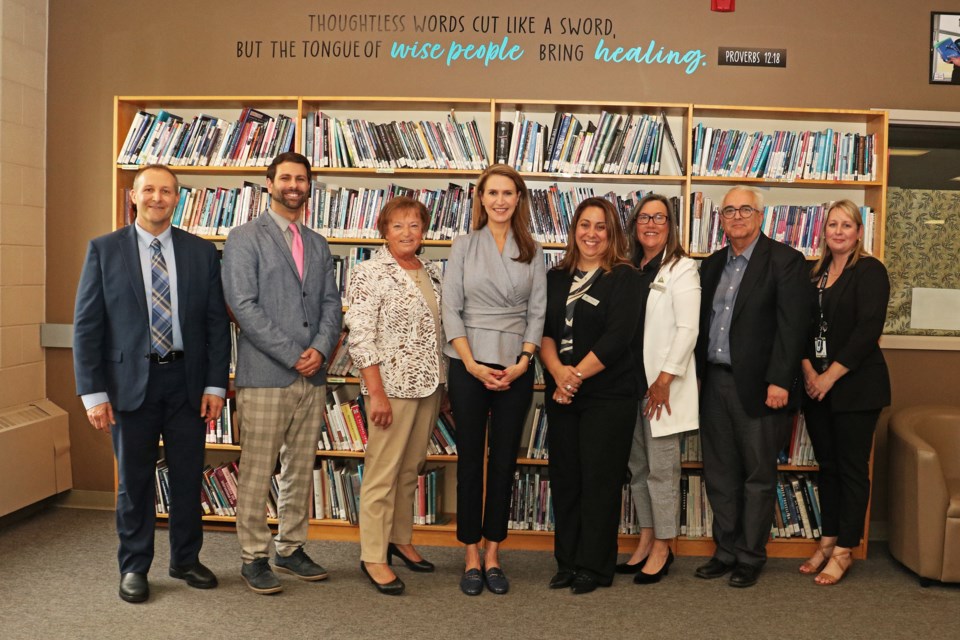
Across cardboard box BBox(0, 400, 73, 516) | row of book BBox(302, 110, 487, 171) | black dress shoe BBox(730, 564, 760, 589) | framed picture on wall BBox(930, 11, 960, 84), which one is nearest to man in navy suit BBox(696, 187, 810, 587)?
black dress shoe BBox(730, 564, 760, 589)

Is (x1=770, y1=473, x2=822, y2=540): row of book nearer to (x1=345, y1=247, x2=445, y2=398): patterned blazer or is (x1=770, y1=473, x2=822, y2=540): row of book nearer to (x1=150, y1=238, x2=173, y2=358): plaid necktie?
(x1=345, y1=247, x2=445, y2=398): patterned blazer

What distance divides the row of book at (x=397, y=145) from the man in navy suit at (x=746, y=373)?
1.33m

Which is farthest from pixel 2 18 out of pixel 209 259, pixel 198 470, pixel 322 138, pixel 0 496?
pixel 198 470

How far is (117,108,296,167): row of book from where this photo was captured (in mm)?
4031

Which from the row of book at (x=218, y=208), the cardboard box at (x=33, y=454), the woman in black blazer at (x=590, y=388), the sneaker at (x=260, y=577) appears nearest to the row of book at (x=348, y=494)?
the sneaker at (x=260, y=577)

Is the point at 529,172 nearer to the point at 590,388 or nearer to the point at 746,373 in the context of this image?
the point at 590,388

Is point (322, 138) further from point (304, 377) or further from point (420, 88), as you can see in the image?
point (304, 377)

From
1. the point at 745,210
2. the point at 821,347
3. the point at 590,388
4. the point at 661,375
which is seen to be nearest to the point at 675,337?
the point at 661,375

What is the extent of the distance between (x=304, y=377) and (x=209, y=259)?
0.63 m

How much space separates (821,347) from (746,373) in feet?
1.59

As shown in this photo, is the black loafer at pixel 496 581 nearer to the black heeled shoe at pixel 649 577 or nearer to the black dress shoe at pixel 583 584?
the black dress shoe at pixel 583 584

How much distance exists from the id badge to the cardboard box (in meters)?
4.04

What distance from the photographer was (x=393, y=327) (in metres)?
3.18

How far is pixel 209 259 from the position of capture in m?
3.21
